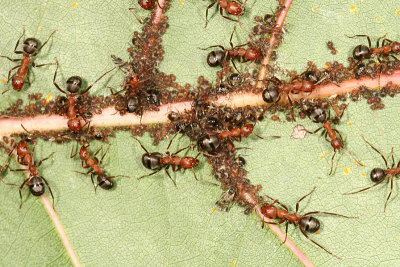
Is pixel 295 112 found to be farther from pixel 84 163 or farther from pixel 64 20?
pixel 64 20

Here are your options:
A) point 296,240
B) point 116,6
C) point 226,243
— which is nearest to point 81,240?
point 226,243

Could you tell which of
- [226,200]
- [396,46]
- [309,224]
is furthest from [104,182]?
[396,46]

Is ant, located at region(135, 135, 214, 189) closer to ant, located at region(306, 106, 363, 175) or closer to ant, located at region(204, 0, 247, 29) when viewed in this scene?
ant, located at region(306, 106, 363, 175)

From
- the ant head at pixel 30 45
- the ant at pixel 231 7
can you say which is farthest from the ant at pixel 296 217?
the ant head at pixel 30 45

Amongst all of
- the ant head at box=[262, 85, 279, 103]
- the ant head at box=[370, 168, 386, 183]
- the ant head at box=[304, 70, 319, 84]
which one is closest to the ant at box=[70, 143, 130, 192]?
the ant head at box=[262, 85, 279, 103]

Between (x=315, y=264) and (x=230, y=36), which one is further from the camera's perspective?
(x=230, y=36)

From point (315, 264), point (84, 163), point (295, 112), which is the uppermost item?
point (295, 112)

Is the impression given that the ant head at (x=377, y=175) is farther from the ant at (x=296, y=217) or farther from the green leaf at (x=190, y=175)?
the ant at (x=296, y=217)
